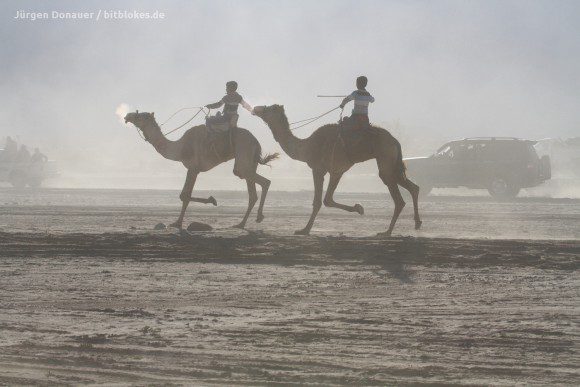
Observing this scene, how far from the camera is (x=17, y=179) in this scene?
4600cm

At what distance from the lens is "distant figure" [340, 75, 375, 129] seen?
17031 mm

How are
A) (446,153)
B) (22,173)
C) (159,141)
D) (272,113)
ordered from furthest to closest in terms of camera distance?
1. (22,173)
2. (446,153)
3. (159,141)
4. (272,113)

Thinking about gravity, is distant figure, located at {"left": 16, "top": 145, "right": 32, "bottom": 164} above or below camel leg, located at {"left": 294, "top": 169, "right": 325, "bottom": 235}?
above

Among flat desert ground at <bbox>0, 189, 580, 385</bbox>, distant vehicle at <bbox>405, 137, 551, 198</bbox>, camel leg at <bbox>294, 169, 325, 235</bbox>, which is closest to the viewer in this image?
flat desert ground at <bbox>0, 189, 580, 385</bbox>

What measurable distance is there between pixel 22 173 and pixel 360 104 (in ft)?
103

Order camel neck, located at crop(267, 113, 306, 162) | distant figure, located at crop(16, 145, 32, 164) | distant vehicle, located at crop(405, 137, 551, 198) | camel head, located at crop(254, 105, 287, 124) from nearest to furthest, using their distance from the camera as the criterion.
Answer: camel neck, located at crop(267, 113, 306, 162), camel head, located at crop(254, 105, 287, 124), distant vehicle, located at crop(405, 137, 551, 198), distant figure, located at crop(16, 145, 32, 164)

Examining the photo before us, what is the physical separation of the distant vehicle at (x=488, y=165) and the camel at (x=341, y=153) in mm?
15794

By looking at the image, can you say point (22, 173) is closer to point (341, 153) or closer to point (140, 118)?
point (140, 118)

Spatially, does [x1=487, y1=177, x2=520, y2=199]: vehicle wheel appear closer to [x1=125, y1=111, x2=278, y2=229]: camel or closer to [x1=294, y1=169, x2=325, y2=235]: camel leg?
[x1=125, y1=111, x2=278, y2=229]: camel

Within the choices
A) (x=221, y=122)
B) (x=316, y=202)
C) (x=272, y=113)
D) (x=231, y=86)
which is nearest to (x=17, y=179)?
(x=221, y=122)

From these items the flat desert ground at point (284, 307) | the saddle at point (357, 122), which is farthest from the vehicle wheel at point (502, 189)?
the saddle at point (357, 122)

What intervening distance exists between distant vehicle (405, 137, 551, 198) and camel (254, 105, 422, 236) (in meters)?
15.8

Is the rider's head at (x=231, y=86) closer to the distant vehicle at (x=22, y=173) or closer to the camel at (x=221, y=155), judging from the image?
the camel at (x=221, y=155)

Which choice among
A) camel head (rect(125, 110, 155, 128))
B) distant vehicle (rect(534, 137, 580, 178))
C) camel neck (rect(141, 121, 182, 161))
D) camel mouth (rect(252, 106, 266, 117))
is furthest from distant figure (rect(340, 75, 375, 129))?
distant vehicle (rect(534, 137, 580, 178))
